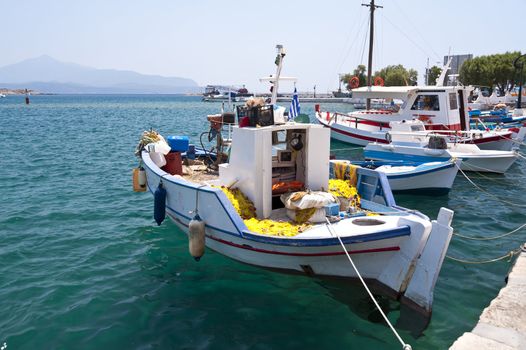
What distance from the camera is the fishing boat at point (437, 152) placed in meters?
17.7

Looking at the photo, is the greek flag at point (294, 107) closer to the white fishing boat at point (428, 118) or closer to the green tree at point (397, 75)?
the white fishing boat at point (428, 118)

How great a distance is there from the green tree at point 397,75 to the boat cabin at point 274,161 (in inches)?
3160

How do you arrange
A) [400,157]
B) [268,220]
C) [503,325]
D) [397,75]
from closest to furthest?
[503,325], [268,220], [400,157], [397,75]

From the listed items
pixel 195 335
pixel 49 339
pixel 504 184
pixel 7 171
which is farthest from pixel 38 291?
pixel 504 184

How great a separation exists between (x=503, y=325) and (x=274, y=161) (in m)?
5.22

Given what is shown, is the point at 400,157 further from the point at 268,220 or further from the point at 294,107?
the point at 268,220

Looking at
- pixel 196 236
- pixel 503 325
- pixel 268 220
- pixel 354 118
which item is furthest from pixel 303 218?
pixel 354 118

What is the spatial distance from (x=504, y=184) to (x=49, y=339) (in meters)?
16.7

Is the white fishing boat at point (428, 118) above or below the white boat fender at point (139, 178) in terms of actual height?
above

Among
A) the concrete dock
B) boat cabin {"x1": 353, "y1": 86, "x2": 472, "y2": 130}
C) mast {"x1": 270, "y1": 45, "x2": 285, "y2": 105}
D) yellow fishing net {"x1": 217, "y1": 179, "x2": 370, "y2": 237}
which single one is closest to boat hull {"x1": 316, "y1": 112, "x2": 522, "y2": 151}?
boat cabin {"x1": 353, "y1": 86, "x2": 472, "y2": 130}

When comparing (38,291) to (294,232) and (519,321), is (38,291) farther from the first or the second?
(519,321)

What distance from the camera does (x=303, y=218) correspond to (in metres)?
8.12

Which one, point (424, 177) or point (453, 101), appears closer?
point (424, 177)

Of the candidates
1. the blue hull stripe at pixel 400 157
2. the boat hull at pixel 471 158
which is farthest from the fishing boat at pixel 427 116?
the blue hull stripe at pixel 400 157
